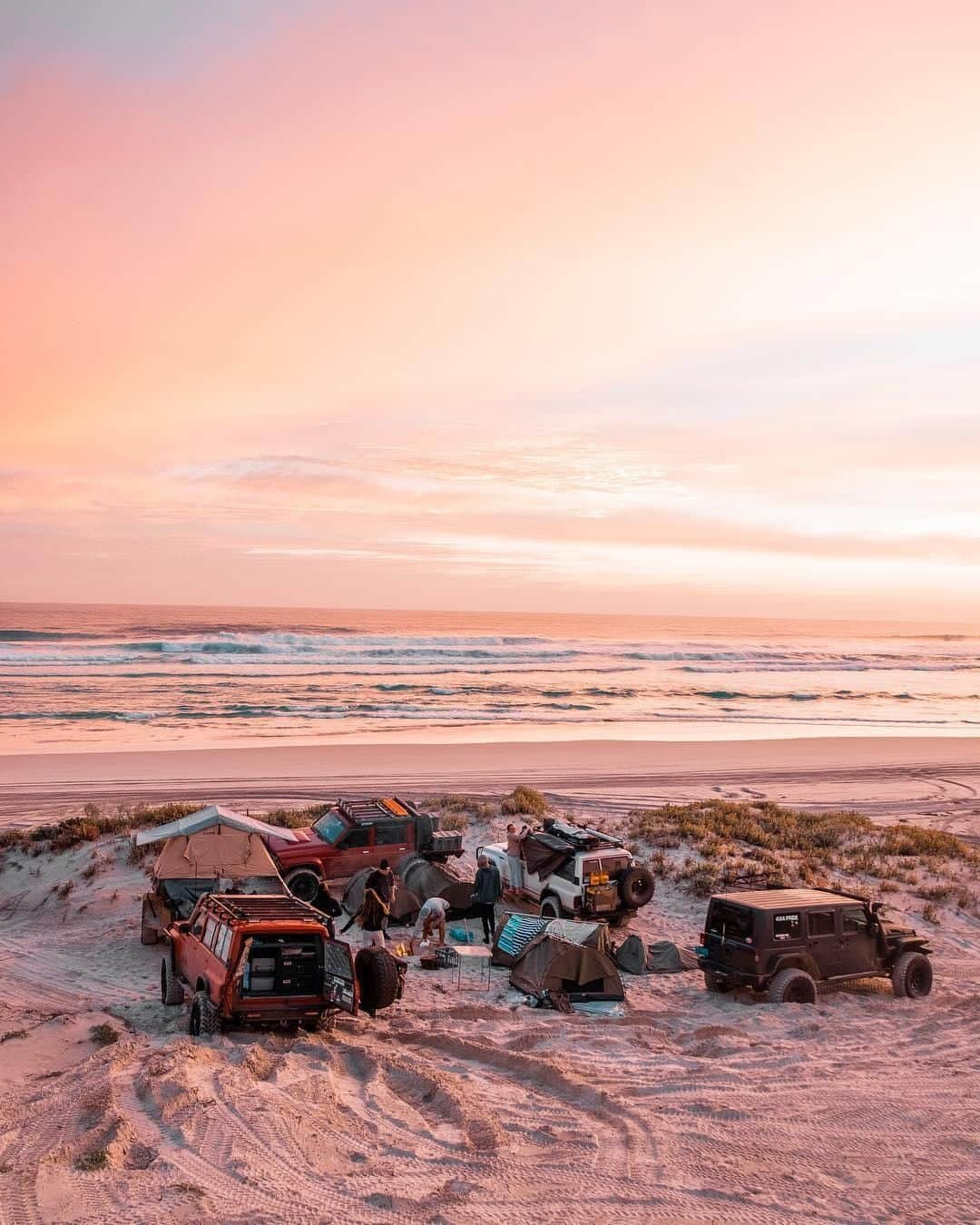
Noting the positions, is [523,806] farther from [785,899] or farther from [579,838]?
[785,899]

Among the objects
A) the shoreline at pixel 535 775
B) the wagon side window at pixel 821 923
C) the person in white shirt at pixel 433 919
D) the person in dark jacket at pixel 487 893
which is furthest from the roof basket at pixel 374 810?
the wagon side window at pixel 821 923

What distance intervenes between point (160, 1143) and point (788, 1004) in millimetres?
9024

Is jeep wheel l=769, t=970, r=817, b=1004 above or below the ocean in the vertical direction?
below

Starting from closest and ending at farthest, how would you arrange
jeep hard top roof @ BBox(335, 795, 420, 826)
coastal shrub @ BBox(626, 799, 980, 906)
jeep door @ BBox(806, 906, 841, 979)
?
1. jeep door @ BBox(806, 906, 841, 979)
2. jeep hard top roof @ BBox(335, 795, 420, 826)
3. coastal shrub @ BBox(626, 799, 980, 906)

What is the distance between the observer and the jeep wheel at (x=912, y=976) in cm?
1556

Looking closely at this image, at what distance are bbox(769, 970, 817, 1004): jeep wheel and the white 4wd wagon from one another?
12.7ft

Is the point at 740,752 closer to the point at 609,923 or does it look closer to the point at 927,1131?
the point at 609,923

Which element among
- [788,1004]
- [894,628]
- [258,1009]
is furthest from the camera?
[894,628]

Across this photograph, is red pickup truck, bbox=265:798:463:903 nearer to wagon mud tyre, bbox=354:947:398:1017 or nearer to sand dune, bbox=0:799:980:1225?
sand dune, bbox=0:799:980:1225

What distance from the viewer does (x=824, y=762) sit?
3900cm

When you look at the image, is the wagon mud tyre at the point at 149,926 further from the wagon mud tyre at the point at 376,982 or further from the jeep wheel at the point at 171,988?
the wagon mud tyre at the point at 376,982

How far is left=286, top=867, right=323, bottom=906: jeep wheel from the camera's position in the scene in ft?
64.5

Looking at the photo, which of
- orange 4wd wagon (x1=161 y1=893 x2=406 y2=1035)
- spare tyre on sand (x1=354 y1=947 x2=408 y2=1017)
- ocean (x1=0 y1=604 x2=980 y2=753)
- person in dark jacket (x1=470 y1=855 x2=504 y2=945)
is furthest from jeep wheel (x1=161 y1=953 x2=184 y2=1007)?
ocean (x1=0 y1=604 x2=980 y2=753)

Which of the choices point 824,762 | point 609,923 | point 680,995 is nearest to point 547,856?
point 609,923
